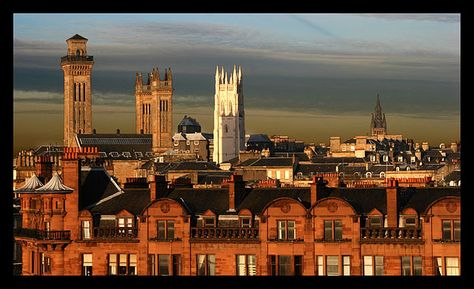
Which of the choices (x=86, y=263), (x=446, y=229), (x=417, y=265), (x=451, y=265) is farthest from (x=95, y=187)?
(x=451, y=265)

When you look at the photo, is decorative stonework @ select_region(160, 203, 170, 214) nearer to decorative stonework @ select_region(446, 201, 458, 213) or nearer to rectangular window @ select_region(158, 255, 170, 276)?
rectangular window @ select_region(158, 255, 170, 276)

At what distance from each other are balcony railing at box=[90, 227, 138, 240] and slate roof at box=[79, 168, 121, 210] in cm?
285

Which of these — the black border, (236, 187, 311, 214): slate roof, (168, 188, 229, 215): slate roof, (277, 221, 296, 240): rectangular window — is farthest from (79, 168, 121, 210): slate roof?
the black border

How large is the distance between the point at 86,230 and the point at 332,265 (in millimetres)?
10274

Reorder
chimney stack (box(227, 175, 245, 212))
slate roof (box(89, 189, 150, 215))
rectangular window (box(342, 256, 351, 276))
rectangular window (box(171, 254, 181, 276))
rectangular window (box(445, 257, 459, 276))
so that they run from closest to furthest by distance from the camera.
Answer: rectangular window (box(445, 257, 459, 276)) < rectangular window (box(342, 256, 351, 276)) < rectangular window (box(171, 254, 181, 276)) < chimney stack (box(227, 175, 245, 212)) < slate roof (box(89, 189, 150, 215))

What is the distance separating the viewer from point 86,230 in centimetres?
5372

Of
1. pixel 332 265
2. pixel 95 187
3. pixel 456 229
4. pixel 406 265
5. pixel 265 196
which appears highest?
pixel 95 187

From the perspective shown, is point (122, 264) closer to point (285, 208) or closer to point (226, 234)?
point (226, 234)

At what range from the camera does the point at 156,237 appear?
170 ft

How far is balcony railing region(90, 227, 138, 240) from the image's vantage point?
172 feet

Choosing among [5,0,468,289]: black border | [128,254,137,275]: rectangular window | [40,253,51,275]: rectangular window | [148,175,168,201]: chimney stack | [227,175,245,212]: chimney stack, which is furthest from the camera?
[148,175,168,201]: chimney stack
